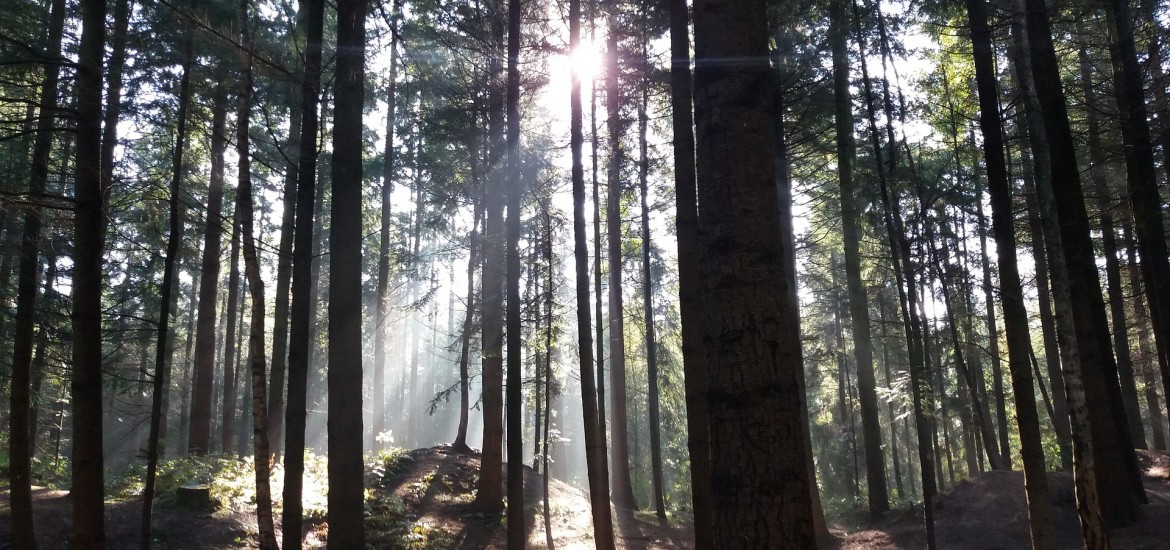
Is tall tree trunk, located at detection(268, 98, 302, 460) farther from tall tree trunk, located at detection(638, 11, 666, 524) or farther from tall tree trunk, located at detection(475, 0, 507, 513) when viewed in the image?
tall tree trunk, located at detection(638, 11, 666, 524)

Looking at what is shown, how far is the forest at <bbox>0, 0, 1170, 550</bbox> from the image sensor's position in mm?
3719

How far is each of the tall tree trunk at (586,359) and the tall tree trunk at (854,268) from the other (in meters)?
5.38

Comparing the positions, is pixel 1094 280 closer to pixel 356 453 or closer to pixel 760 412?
pixel 760 412

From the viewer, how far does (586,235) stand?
1354cm

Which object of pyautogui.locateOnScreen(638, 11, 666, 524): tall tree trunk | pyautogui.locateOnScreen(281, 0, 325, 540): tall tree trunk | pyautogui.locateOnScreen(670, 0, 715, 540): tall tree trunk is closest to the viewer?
pyautogui.locateOnScreen(281, 0, 325, 540): tall tree trunk

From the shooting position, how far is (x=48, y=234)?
1007 centimetres

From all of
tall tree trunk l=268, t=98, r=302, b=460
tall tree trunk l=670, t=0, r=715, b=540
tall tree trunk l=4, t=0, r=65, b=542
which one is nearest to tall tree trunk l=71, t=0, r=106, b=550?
tall tree trunk l=4, t=0, r=65, b=542

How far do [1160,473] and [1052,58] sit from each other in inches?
435

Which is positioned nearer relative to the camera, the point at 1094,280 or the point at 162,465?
the point at 1094,280

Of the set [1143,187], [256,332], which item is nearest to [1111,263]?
[1143,187]

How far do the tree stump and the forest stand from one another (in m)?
0.05

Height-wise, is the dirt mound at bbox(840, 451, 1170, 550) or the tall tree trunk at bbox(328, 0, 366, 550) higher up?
the tall tree trunk at bbox(328, 0, 366, 550)

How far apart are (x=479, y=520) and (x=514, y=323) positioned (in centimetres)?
592

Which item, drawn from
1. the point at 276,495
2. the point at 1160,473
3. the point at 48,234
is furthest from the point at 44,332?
the point at 1160,473
